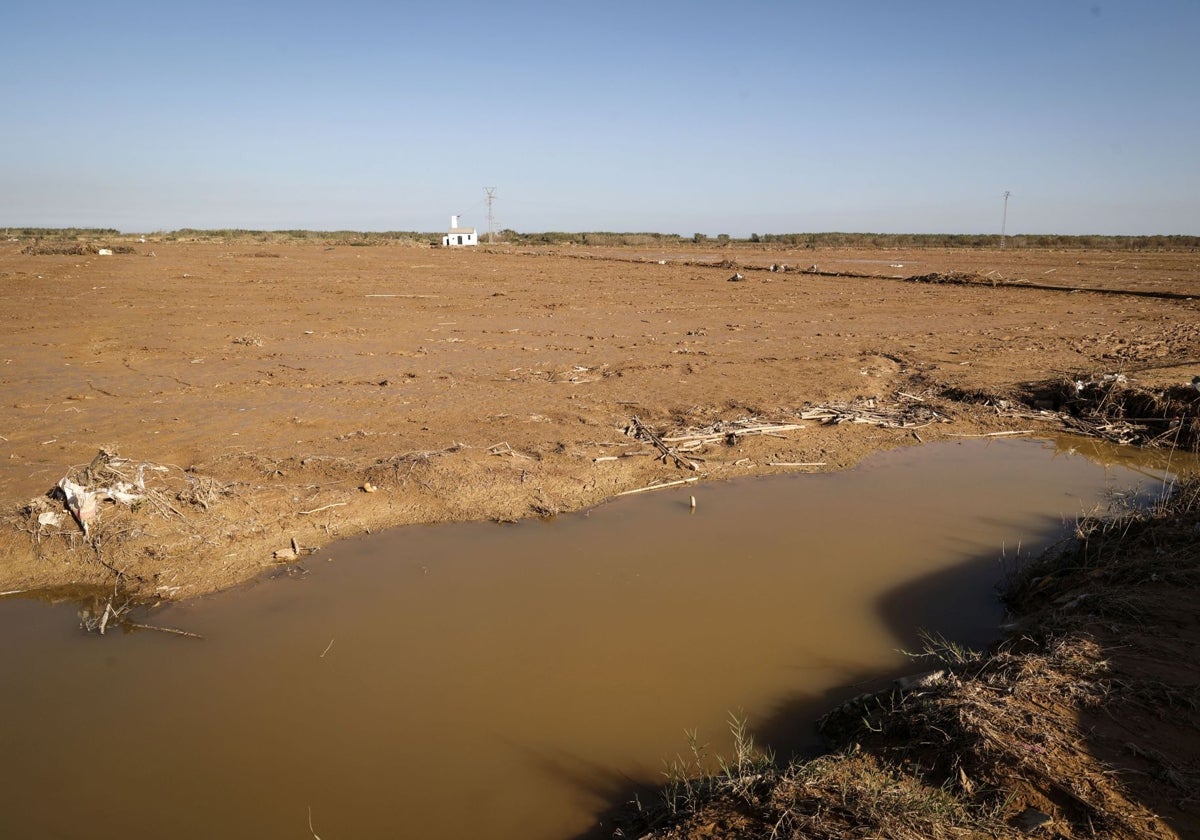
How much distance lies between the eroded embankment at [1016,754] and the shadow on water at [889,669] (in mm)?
132

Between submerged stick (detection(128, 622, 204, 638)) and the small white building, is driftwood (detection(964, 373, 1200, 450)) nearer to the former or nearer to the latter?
submerged stick (detection(128, 622, 204, 638))

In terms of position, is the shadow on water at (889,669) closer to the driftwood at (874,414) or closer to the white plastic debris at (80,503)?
the driftwood at (874,414)

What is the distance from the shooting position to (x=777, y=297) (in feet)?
62.3

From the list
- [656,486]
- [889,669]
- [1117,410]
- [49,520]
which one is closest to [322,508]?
[49,520]

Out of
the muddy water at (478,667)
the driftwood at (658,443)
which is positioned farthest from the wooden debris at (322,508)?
the driftwood at (658,443)

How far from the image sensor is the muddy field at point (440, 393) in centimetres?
515

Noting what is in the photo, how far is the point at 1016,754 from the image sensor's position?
2662 millimetres


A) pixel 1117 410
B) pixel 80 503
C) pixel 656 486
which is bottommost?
pixel 656 486

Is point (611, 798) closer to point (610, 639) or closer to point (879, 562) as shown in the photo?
point (610, 639)

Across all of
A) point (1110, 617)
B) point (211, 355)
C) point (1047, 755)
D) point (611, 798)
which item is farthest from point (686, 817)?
point (211, 355)

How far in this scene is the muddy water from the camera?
301 cm

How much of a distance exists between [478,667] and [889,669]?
2.24 meters

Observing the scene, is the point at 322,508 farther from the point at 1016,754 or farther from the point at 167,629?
the point at 1016,754

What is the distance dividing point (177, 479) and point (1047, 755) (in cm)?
569
